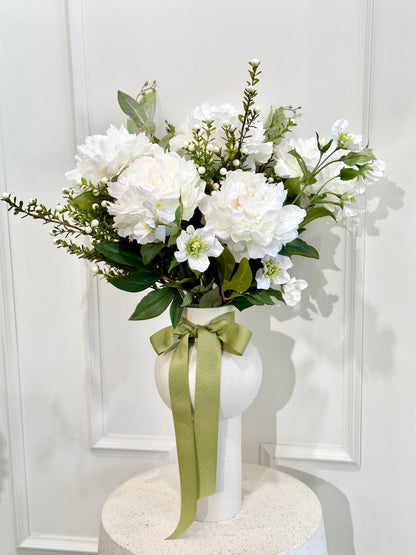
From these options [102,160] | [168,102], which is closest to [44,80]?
[168,102]

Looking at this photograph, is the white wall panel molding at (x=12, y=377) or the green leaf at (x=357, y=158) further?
the white wall panel molding at (x=12, y=377)

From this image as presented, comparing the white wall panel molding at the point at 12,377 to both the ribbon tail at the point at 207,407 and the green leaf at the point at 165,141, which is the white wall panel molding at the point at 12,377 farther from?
the ribbon tail at the point at 207,407

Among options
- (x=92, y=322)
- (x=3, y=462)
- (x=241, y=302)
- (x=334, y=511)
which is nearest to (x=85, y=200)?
(x=241, y=302)

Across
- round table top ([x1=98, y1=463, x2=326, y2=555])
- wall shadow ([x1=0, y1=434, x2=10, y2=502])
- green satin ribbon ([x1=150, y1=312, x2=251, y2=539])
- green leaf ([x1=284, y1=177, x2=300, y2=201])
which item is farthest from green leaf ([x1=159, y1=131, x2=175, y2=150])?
wall shadow ([x1=0, y1=434, x2=10, y2=502])

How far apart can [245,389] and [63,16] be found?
2.88ft

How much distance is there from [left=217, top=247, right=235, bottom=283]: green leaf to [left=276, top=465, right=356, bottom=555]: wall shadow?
560 mm

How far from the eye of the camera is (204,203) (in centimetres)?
87

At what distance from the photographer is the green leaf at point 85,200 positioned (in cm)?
92

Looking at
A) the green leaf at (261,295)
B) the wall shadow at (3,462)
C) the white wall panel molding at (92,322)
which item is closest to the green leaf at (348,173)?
the green leaf at (261,295)

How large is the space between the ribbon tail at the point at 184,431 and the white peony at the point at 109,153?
304 millimetres

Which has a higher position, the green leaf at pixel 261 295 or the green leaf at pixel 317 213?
the green leaf at pixel 317 213

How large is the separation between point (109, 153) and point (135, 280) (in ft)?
0.68

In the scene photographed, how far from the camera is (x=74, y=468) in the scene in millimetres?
1334

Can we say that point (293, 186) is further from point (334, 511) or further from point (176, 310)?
point (334, 511)
